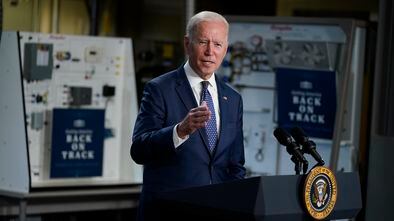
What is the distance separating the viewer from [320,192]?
2.99m

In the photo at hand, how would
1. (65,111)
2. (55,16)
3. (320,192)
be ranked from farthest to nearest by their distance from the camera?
(55,16), (65,111), (320,192)

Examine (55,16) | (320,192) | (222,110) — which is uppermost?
(55,16)

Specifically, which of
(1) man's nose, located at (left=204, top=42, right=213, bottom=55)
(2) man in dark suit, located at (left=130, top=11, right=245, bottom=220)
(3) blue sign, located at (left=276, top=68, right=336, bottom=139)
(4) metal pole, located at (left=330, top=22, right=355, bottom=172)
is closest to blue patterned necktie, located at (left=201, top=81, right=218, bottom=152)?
(2) man in dark suit, located at (left=130, top=11, right=245, bottom=220)

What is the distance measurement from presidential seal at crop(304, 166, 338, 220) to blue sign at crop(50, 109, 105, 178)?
3.64 m

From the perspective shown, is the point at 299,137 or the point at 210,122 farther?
the point at 210,122

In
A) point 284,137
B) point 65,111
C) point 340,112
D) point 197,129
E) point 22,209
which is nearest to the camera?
point 284,137

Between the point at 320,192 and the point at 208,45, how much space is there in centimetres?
74

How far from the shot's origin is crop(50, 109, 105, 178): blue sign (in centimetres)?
640

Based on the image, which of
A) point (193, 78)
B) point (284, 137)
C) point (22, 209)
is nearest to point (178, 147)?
point (193, 78)

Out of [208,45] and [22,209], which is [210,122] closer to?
[208,45]

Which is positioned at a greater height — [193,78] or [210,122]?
[193,78]

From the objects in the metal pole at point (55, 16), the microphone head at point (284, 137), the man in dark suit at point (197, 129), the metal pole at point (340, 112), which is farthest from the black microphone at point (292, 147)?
the metal pole at point (55, 16)

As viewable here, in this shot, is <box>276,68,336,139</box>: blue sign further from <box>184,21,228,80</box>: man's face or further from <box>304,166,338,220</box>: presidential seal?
<box>304,166,338,220</box>: presidential seal

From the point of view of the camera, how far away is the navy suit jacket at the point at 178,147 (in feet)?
11.1
